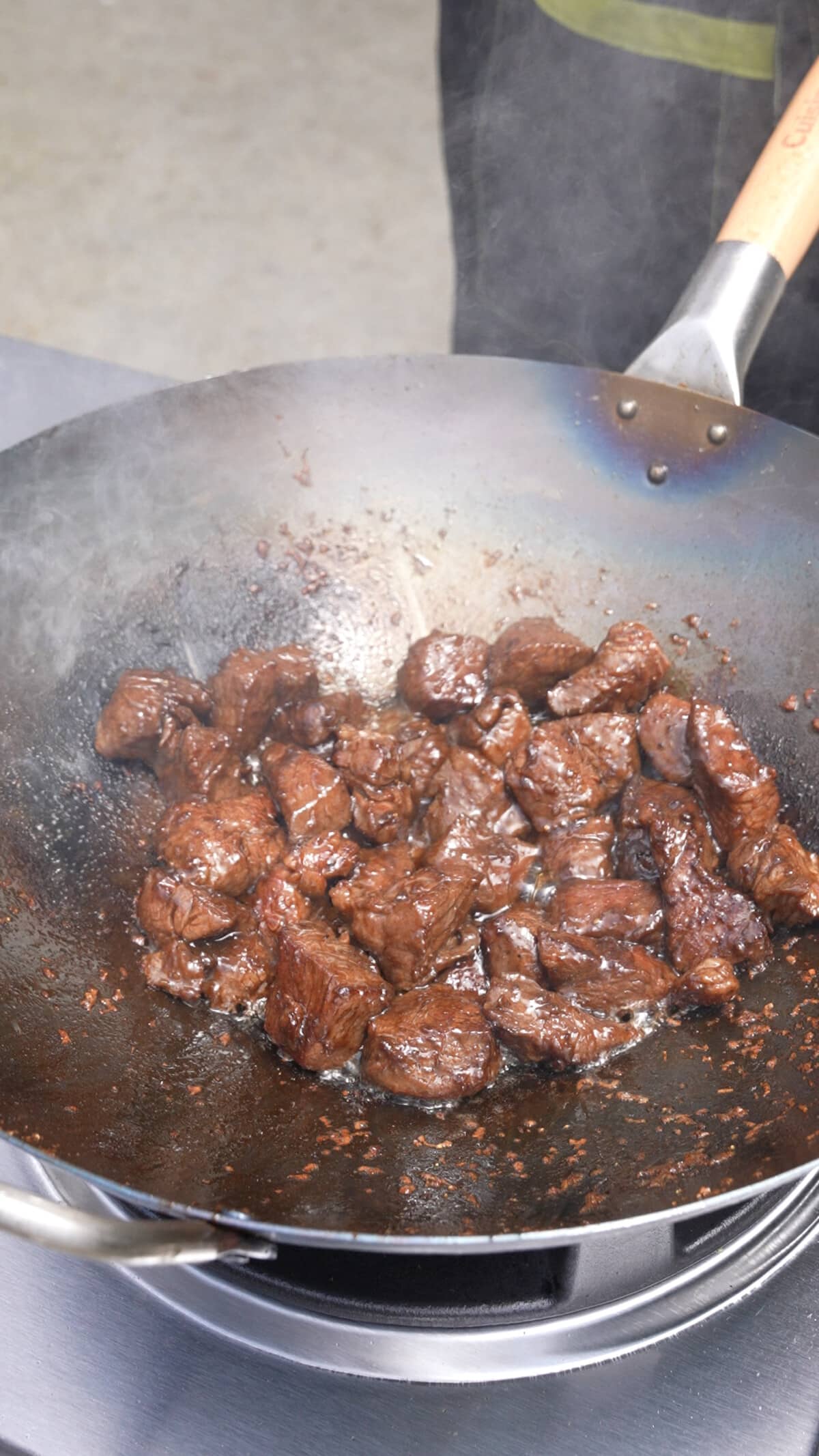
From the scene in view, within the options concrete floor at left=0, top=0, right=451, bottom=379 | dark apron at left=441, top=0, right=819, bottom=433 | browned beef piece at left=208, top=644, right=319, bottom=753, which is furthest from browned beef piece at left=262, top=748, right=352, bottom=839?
concrete floor at left=0, top=0, right=451, bottom=379

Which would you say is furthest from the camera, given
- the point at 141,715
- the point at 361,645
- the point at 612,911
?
the point at 361,645

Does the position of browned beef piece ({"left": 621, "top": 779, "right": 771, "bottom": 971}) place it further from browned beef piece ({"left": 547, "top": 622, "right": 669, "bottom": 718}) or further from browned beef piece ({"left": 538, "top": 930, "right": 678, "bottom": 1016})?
browned beef piece ({"left": 547, "top": 622, "right": 669, "bottom": 718})

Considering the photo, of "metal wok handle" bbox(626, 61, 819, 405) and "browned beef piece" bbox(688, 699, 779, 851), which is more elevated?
"metal wok handle" bbox(626, 61, 819, 405)

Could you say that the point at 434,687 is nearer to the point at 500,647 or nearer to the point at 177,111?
the point at 500,647

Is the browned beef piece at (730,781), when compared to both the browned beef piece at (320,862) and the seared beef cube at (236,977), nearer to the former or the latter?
the browned beef piece at (320,862)

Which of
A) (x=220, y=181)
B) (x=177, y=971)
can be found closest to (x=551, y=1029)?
(x=177, y=971)

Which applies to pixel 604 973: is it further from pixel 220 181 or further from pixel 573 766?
pixel 220 181

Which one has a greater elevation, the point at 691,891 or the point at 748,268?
the point at 748,268
